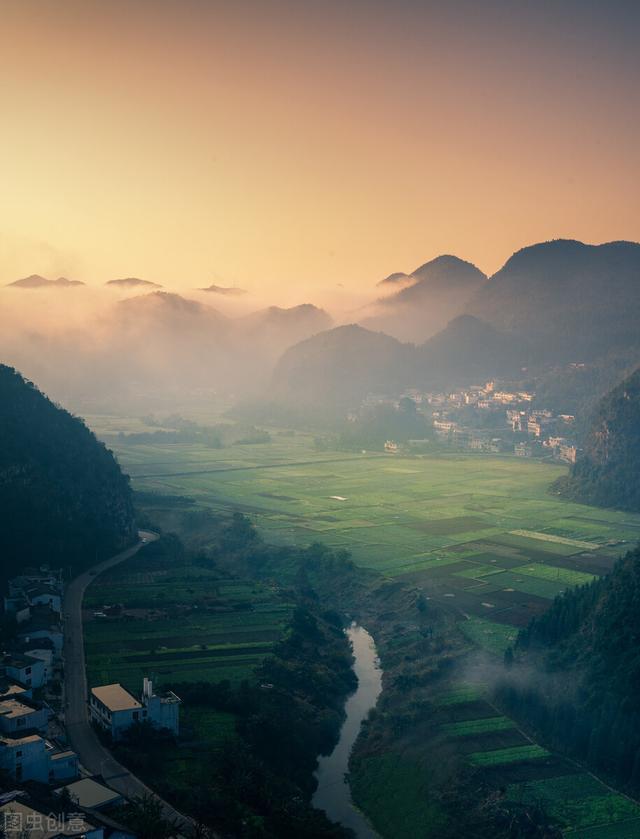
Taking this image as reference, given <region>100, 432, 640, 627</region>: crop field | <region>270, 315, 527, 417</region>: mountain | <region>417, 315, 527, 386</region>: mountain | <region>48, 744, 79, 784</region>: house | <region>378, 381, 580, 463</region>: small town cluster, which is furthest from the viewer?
<region>417, 315, 527, 386</region>: mountain

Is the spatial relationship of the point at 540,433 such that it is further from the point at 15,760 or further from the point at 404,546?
the point at 15,760

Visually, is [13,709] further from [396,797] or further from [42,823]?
[396,797]

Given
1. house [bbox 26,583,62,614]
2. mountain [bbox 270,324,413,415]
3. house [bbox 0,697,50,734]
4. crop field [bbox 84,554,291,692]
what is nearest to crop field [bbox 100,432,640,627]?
crop field [bbox 84,554,291,692]

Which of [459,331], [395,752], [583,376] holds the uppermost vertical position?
[459,331]

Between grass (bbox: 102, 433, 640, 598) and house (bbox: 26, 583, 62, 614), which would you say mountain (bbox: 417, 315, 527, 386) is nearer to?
grass (bbox: 102, 433, 640, 598)

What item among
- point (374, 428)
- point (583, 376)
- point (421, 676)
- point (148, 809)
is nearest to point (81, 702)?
point (148, 809)

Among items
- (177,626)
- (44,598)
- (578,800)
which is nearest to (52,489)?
(44,598)

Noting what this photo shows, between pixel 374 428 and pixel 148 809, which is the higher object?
pixel 374 428
